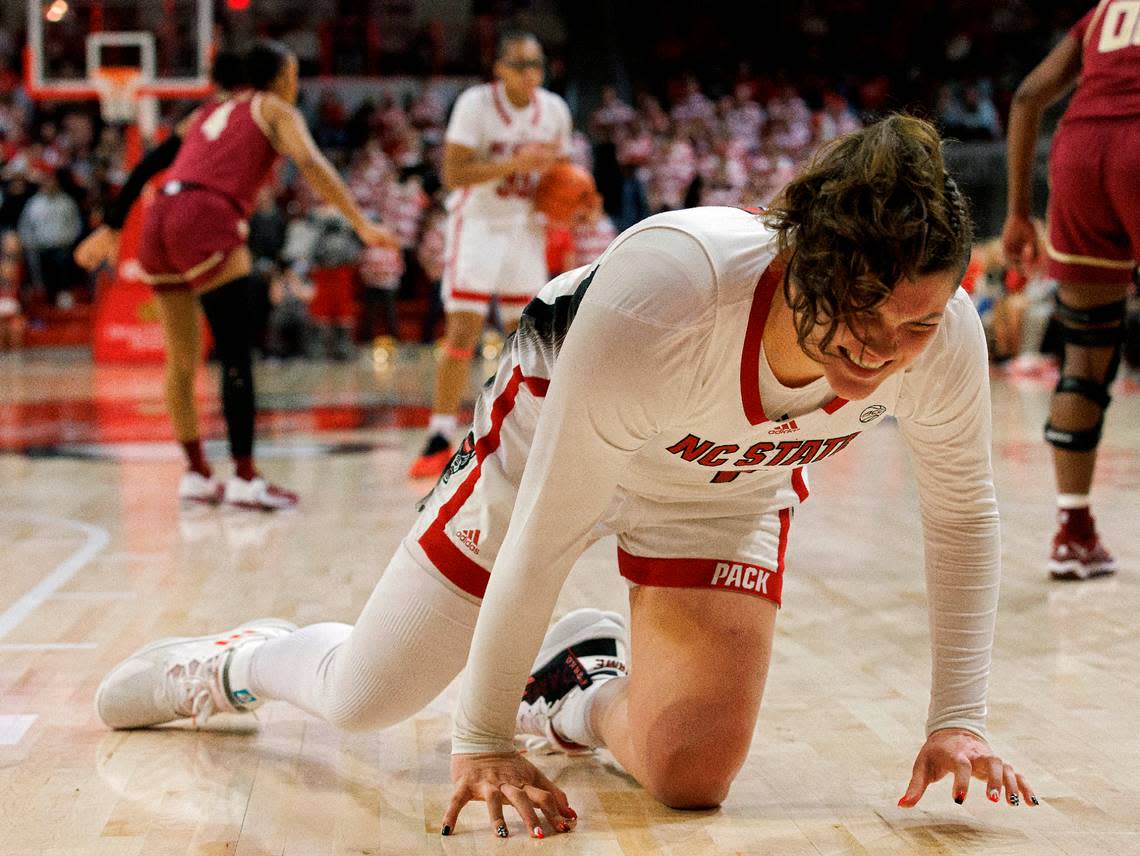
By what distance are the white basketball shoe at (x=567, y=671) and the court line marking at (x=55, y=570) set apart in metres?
1.50

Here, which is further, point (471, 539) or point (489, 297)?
point (489, 297)

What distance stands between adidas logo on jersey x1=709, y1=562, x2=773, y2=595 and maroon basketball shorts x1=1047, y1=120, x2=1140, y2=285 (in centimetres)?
198

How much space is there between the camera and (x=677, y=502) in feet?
Result: 7.78

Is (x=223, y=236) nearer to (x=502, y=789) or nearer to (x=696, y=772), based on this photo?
(x=696, y=772)

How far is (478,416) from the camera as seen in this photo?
237 centimetres

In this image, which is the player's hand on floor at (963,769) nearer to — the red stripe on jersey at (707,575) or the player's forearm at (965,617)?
the player's forearm at (965,617)

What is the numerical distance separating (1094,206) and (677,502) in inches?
83.2

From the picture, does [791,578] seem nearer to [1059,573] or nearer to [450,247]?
[1059,573]

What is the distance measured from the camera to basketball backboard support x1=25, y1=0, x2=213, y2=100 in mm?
13594

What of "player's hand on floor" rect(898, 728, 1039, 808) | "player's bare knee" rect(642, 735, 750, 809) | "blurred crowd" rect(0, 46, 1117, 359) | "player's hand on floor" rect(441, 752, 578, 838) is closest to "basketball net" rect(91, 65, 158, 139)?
"blurred crowd" rect(0, 46, 1117, 359)

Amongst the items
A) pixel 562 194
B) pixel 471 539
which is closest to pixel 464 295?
pixel 562 194

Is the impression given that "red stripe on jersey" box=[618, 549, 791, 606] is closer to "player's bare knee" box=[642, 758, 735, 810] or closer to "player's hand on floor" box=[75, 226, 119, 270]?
"player's bare knee" box=[642, 758, 735, 810]

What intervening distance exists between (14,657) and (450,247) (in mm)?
3671

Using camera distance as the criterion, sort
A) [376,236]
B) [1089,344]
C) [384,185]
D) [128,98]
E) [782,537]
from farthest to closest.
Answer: [384,185] < [128,98] < [376,236] < [1089,344] < [782,537]
